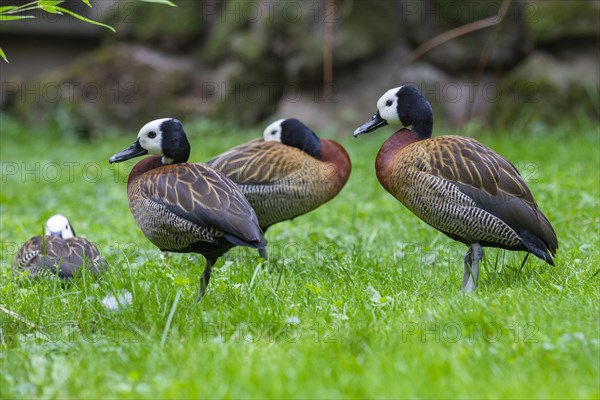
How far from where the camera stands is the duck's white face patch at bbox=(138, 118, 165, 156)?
4797mm

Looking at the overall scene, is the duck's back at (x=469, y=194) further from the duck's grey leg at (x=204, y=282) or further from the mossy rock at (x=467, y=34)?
the mossy rock at (x=467, y=34)

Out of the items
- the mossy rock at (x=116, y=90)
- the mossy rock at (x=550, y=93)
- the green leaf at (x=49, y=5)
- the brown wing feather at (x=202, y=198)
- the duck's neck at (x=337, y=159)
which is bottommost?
the mossy rock at (x=116, y=90)

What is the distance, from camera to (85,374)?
10.6ft

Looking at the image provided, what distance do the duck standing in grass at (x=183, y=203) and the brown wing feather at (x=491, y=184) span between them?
1186 mm

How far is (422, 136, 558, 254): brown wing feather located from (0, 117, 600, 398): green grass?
32 cm

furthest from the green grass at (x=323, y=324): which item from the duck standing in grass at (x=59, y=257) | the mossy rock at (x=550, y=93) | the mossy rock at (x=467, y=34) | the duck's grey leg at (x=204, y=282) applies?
the mossy rock at (x=467, y=34)

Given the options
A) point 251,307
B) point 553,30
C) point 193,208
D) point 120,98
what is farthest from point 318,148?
point 120,98

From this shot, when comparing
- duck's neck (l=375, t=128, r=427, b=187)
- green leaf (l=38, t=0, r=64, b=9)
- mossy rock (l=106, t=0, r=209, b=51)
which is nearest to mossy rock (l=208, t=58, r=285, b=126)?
mossy rock (l=106, t=0, r=209, b=51)

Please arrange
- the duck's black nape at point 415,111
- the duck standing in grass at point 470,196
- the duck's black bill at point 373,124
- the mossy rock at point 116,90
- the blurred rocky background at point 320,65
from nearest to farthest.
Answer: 1. the duck standing in grass at point 470,196
2. the duck's black nape at point 415,111
3. the duck's black bill at point 373,124
4. the blurred rocky background at point 320,65
5. the mossy rock at point 116,90

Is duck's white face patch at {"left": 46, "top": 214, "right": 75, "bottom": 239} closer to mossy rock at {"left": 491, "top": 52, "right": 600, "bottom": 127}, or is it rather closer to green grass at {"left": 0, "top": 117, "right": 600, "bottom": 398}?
green grass at {"left": 0, "top": 117, "right": 600, "bottom": 398}

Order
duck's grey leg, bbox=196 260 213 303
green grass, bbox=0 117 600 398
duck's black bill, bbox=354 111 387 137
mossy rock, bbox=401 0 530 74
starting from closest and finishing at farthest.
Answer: green grass, bbox=0 117 600 398 → duck's grey leg, bbox=196 260 213 303 → duck's black bill, bbox=354 111 387 137 → mossy rock, bbox=401 0 530 74

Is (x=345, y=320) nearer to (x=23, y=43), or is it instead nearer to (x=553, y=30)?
(x=553, y=30)

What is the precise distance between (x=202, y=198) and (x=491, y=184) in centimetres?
169

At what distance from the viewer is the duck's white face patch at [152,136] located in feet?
15.7
